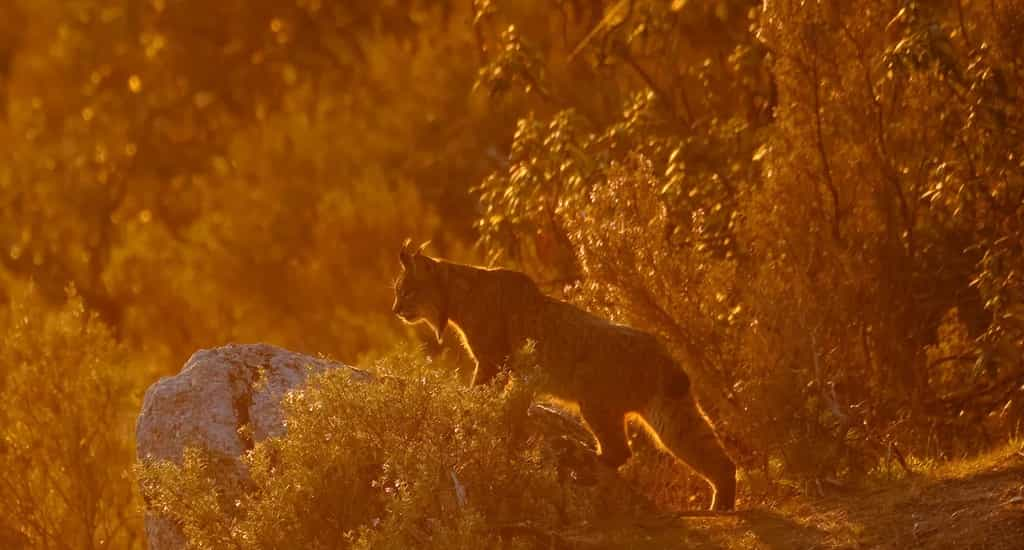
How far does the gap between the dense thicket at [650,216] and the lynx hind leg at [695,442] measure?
15.8 inches

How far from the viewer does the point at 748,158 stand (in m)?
16.5

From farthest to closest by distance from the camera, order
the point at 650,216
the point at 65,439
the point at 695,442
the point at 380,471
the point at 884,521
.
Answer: the point at 65,439 < the point at 650,216 < the point at 695,442 < the point at 380,471 < the point at 884,521

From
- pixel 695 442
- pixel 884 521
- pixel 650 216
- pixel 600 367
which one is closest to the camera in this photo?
pixel 884 521

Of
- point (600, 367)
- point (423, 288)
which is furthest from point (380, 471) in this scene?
point (423, 288)

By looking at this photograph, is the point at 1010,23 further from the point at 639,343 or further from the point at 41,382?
the point at 41,382

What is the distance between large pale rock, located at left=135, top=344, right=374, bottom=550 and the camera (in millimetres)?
11938

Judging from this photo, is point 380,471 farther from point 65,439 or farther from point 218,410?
point 65,439

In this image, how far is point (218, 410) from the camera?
1223 cm

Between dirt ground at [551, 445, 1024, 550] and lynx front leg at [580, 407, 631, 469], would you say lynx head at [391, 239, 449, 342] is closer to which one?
lynx front leg at [580, 407, 631, 469]

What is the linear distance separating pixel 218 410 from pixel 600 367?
2.47 meters

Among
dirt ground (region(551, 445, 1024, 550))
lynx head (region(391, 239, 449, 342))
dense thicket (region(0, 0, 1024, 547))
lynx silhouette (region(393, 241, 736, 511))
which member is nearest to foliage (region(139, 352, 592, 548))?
dirt ground (region(551, 445, 1024, 550))

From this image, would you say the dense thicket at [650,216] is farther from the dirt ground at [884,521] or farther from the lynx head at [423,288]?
the lynx head at [423,288]

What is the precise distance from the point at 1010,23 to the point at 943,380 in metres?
2.85

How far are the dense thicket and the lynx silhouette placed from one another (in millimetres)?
538
